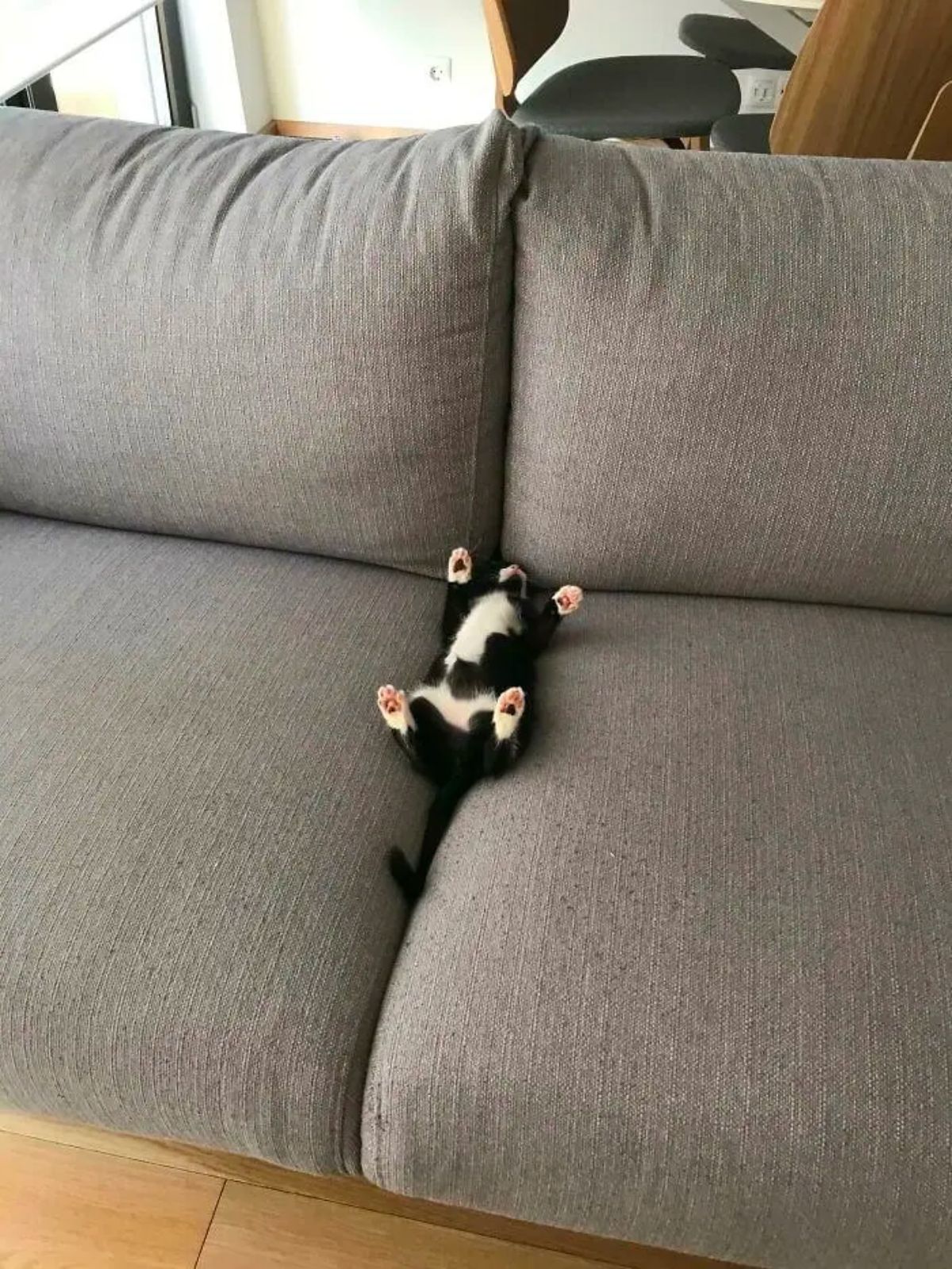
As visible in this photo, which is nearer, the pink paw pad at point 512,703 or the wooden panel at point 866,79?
the pink paw pad at point 512,703

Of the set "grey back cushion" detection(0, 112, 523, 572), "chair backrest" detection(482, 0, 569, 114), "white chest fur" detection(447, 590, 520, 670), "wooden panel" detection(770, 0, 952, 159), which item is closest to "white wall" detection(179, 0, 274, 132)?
"chair backrest" detection(482, 0, 569, 114)

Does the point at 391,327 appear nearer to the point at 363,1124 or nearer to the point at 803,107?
the point at 363,1124

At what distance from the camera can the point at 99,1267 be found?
97 cm

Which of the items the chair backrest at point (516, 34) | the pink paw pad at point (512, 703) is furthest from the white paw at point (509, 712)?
the chair backrest at point (516, 34)

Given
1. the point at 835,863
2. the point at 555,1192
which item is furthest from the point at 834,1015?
the point at 555,1192

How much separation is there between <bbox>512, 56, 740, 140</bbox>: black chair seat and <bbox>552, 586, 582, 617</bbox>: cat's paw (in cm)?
144

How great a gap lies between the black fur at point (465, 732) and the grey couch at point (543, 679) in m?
0.02

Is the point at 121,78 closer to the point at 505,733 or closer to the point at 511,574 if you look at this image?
the point at 511,574

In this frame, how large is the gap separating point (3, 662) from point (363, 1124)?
24.3 inches

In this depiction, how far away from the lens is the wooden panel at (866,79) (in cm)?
154

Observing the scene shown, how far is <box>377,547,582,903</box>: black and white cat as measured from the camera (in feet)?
3.15

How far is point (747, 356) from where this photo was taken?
997mm

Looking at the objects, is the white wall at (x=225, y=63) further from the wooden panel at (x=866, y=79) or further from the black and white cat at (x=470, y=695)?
the black and white cat at (x=470, y=695)

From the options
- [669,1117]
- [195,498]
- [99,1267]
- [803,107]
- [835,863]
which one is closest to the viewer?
[669,1117]
